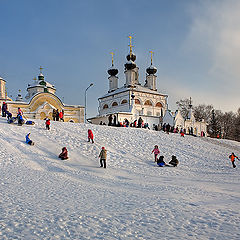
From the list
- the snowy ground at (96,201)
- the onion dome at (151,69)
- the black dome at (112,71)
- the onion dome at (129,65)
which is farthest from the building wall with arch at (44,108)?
the snowy ground at (96,201)

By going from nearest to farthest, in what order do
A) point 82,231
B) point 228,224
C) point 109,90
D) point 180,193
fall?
point 82,231 → point 228,224 → point 180,193 → point 109,90

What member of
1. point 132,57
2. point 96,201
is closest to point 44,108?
point 132,57

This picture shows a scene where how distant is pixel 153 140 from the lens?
20.6 m

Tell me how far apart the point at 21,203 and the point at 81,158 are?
785 centimetres

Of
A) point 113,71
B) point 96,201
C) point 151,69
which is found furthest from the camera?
point 113,71

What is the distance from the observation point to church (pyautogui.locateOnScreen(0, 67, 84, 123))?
35531 mm

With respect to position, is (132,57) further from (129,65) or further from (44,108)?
(44,108)

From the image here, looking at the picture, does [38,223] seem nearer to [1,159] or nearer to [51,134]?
[1,159]

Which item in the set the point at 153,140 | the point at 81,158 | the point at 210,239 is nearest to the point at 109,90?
the point at 153,140

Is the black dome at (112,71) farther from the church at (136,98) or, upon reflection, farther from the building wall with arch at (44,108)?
the building wall with arch at (44,108)

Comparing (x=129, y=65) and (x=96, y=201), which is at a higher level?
(x=129, y=65)

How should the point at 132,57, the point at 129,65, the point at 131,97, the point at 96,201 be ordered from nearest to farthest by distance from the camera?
the point at 96,201 → the point at 131,97 → the point at 129,65 → the point at 132,57

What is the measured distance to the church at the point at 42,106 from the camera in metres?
35.5

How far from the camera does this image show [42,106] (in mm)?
35562
